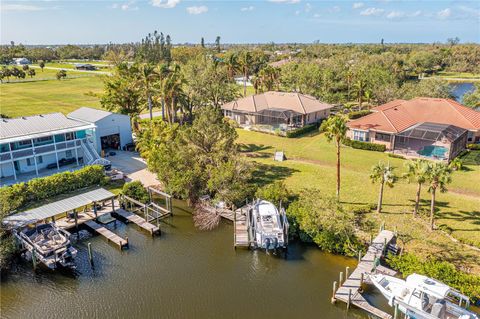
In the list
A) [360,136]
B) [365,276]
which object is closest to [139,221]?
[365,276]

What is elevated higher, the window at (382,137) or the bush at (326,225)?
the window at (382,137)

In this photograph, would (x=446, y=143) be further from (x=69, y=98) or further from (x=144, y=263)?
(x=69, y=98)

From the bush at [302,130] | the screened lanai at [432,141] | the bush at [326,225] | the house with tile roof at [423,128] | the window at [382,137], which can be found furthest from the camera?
the bush at [302,130]

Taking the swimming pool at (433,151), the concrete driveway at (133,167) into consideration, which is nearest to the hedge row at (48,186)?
the concrete driveway at (133,167)

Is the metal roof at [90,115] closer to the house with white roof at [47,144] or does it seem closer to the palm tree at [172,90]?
the house with white roof at [47,144]

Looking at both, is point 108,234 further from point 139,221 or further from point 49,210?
point 49,210
